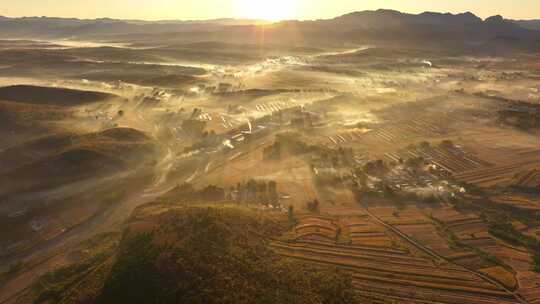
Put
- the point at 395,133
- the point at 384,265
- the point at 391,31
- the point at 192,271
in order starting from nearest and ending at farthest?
1. the point at 192,271
2. the point at 384,265
3. the point at 395,133
4. the point at 391,31

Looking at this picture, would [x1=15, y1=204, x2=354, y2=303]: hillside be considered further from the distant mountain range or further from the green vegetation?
the distant mountain range

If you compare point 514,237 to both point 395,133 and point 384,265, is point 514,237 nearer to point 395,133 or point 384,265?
point 384,265

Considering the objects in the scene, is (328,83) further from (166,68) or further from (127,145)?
(127,145)

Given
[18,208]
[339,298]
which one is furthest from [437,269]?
[18,208]

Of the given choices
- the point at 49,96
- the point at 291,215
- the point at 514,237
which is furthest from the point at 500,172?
the point at 49,96

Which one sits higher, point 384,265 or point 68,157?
point 68,157

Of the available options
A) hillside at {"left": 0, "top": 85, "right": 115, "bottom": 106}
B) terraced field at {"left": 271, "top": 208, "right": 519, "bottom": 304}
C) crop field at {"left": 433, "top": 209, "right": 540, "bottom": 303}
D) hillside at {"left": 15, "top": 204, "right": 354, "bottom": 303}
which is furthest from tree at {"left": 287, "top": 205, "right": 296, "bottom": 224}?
hillside at {"left": 0, "top": 85, "right": 115, "bottom": 106}

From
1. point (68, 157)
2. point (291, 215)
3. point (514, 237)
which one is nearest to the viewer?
point (514, 237)
